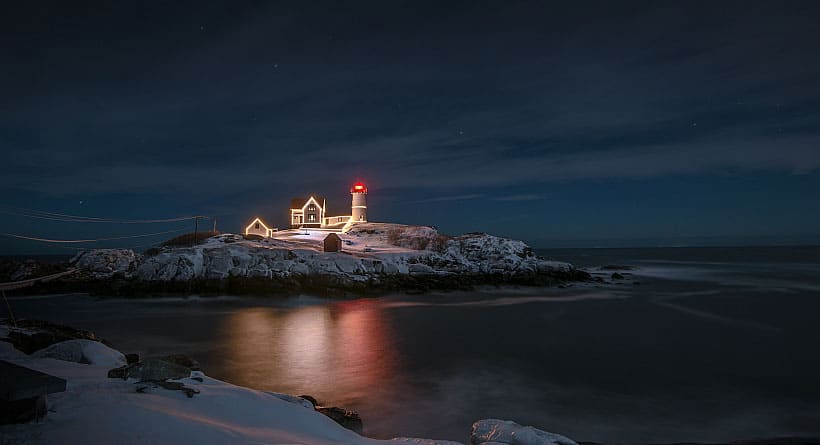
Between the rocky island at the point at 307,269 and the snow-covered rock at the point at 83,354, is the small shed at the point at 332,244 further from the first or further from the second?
the snow-covered rock at the point at 83,354

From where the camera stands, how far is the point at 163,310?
78.9 ft

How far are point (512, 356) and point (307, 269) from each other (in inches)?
847

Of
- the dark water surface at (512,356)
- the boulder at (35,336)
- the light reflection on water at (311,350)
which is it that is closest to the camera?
the boulder at (35,336)

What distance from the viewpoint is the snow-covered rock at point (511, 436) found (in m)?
5.46

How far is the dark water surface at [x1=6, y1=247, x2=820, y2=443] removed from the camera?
9.24 metres

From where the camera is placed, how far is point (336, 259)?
34875 mm

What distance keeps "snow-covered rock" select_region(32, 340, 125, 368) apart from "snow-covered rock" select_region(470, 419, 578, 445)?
599cm

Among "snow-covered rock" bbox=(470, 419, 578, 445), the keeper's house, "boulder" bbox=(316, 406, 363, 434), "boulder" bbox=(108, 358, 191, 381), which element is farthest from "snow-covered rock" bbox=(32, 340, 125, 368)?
the keeper's house

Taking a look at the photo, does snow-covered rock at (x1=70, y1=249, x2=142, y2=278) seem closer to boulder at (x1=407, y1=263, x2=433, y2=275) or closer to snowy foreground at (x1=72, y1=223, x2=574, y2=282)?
snowy foreground at (x1=72, y1=223, x2=574, y2=282)

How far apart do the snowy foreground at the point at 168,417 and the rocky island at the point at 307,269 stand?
79.0 feet

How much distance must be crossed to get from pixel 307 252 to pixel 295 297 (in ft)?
23.7

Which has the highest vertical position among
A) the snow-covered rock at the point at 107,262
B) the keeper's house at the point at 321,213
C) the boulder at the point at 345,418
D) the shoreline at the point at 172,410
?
the keeper's house at the point at 321,213

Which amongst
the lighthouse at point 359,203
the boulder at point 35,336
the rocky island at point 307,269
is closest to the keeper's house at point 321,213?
the lighthouse at point 359,203

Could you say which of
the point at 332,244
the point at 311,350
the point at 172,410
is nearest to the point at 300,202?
the point at 332,244
